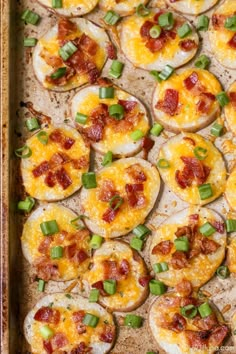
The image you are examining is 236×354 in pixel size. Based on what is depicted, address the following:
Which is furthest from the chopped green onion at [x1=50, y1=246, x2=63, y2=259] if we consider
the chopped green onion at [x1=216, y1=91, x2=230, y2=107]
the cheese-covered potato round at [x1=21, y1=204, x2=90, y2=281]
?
the chopped green onion at [x1=216, y1=91, x2=230, y2=107]

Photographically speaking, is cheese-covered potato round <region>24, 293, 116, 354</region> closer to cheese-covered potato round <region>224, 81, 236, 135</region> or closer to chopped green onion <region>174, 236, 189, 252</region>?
chopped green onion <region>174, 236, 189, 252</region>

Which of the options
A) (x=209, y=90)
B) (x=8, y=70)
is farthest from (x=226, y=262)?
(x=8, y=70)

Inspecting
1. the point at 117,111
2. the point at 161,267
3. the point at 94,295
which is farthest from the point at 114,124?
the point at 94,295

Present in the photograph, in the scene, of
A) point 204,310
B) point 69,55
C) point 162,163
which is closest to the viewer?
point 204,310

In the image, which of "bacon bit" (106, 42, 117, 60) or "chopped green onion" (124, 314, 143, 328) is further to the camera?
"bacon bit" (106, 42, 117, 60)

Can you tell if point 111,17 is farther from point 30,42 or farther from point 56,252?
point 56,252

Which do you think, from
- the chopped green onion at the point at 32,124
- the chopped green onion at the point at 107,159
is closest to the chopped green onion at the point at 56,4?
the chopped green onion at the point at 32,124
